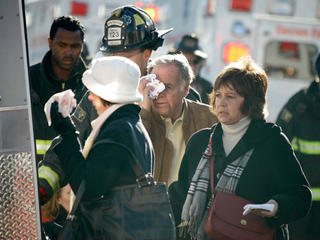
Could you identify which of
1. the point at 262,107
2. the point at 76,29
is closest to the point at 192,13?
the point at 76,29

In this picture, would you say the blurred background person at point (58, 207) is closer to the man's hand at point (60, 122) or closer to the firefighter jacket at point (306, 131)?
the man's hand at point (60, 122)

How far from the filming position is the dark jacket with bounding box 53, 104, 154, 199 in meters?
3.79

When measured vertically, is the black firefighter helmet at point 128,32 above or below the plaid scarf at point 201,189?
above

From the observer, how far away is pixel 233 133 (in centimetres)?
481

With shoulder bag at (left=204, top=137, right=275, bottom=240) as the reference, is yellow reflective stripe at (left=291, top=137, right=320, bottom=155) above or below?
below

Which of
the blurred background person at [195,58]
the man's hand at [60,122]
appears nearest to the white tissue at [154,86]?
the man's hand at [60,122]

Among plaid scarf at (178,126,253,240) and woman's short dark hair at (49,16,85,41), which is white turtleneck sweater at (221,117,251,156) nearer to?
plaid scarf at (178,126,253,240)

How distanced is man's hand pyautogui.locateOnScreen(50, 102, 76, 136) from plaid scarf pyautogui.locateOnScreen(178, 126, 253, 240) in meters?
1.11

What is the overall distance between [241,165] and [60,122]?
1203 millimetres

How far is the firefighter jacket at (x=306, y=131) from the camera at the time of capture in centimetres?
646

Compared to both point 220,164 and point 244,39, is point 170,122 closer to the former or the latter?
point 220,164

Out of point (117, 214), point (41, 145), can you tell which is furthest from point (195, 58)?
point (117, 214)

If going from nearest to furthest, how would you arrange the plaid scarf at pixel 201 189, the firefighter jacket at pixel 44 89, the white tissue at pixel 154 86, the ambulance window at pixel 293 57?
the plaid scarf at pixel 201 189
the white tissue at pixel 154 86
the firefighter jacket at pixel 44 89
the ambulance window at pixel 293 57

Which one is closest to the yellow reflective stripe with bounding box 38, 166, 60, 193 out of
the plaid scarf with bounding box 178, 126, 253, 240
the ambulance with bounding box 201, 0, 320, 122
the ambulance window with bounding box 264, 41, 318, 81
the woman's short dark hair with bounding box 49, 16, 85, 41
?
the plaid scarf with bounding box 178, 126, 253, 240
